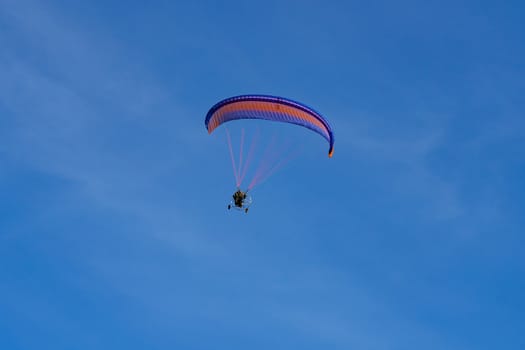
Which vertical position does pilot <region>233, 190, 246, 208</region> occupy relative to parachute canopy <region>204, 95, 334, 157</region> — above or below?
below

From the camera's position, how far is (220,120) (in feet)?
202

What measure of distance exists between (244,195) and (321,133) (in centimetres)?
758

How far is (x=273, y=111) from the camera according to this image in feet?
197

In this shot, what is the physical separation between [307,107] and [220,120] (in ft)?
20.2

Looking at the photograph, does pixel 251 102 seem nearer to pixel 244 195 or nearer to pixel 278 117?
pixel 278 117

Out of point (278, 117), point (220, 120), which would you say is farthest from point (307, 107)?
point (220, 120)

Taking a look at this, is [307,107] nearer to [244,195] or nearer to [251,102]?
[251,102]

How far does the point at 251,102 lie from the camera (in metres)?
59.9

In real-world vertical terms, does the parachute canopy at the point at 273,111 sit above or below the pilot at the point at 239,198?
above

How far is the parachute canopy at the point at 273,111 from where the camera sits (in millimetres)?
59594

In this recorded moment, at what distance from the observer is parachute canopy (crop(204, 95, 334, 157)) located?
Answer: 5959 cm

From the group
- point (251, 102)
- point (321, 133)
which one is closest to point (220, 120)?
point (251, 102)

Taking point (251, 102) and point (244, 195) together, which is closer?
point (251, 102)

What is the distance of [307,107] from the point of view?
59.8m
